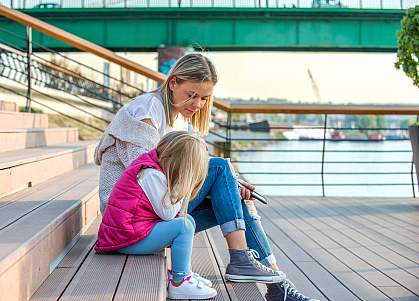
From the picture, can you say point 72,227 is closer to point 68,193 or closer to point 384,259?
point 68,193

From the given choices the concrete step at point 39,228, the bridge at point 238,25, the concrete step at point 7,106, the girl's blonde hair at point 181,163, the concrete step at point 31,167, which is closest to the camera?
the concrete step at point 39,228

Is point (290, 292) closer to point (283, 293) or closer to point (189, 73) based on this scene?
point (283, 293)

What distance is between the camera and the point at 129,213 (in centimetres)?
267

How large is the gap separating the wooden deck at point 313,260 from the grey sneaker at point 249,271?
0.05m

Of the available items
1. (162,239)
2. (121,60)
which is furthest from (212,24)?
(162,239)

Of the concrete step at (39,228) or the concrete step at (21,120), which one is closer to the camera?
the concrete step at (39,228)

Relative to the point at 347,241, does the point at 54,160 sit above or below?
above

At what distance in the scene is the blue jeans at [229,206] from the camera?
9.74ft

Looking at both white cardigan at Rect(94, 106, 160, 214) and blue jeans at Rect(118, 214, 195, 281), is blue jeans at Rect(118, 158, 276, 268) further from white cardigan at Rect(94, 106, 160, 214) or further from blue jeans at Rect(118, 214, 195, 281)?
white cardigan at Rect(94, 106, 160, 214)

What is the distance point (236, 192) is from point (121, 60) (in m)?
3.42

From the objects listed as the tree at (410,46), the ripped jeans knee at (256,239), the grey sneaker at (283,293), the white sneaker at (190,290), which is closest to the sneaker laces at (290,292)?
the grey sneaker at (283,293)

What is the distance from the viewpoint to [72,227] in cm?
304

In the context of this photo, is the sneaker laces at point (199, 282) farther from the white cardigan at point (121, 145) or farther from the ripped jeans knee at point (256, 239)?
the white cardigan at point (121, 145)

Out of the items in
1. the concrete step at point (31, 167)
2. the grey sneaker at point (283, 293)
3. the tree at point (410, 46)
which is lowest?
the grey sneaker at point (283, 293)
